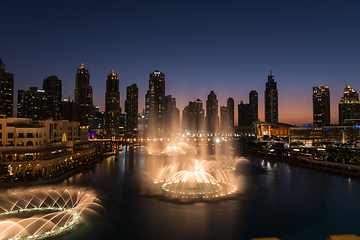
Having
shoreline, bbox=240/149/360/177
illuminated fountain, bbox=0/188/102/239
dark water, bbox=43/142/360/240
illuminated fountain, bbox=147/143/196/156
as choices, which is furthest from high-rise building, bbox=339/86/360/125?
illuminated fountain, bbox=0/188/102/239

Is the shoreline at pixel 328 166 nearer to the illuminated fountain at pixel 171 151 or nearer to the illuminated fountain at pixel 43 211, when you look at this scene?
the illuminated fountain at pixel 171 151

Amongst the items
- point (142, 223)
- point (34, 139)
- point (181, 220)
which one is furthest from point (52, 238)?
point (34, 139)

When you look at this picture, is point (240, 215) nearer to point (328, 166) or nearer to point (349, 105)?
point (328, 166)

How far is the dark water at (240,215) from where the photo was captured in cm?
1916

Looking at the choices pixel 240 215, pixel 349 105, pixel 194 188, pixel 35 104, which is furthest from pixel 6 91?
pixel 349 105

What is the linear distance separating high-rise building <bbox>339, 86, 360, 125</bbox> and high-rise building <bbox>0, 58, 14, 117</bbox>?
225228 mm

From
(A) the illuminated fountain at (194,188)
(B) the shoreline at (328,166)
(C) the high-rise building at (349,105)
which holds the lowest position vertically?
(A) the illuminated fountain at (194,188)

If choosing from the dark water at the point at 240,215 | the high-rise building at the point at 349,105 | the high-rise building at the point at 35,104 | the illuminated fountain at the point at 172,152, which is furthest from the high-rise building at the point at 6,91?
the high-rise building at the point at 349,105

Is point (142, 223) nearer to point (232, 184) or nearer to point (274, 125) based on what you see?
point (232, 184)

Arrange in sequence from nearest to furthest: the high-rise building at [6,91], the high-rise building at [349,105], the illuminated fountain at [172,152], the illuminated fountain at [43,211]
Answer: the illuminated fountain at [43,211], the illuminated fountain at [172,152], the high-rise building at [6,91], the high-rise building at [349,105]

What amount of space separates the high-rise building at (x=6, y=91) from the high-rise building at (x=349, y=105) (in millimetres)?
225228

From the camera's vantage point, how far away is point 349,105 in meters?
173

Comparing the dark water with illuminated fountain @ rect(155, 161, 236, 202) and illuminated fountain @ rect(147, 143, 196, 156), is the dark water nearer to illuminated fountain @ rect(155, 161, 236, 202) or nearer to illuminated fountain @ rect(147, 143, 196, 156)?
illuminated fountain @ rect(155, 161, 236, 202)

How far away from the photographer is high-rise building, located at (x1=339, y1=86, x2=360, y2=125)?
17075cm
